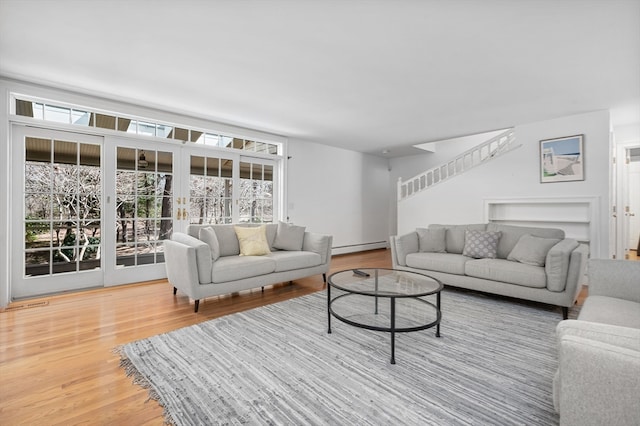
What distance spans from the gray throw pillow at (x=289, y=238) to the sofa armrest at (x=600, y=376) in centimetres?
330

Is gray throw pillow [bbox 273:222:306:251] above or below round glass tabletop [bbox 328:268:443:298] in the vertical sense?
above

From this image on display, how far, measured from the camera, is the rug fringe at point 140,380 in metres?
1.48

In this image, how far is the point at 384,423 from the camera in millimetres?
1433

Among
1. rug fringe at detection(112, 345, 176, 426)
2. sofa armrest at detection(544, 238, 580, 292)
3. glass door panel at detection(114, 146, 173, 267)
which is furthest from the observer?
glass door panel at detection(114, 146, 173, 267)

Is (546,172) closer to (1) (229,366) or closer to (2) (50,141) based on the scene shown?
(1) (229,366)

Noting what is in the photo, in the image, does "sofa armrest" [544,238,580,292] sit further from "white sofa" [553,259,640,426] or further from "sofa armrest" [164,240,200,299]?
"sofa armrest" [164,240,200,299]

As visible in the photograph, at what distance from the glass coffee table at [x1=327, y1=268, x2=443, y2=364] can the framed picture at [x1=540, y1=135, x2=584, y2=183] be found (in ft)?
10.9

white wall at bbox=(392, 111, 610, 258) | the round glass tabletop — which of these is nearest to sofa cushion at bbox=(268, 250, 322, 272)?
the round glass tabletop

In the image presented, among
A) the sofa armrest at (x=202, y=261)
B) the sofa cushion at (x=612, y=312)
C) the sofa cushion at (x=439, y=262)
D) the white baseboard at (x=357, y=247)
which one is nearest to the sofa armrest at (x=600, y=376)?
the sofa cushion at (x=612, y=312)

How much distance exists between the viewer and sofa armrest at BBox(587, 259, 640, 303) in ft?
6.60

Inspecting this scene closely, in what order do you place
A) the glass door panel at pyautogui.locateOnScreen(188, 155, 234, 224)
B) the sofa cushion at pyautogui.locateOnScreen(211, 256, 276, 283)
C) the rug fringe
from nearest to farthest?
1. the rug fringe
2. the sofa cushion at pyautogui.locateOnScreen(211, 256, 276, 283)
3. the glass door panel at pyautogui.locateOnScreen(188, 155, 234, 224)

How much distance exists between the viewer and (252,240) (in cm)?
375

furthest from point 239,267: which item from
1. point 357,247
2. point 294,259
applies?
point 357,247

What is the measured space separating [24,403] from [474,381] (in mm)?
2513
